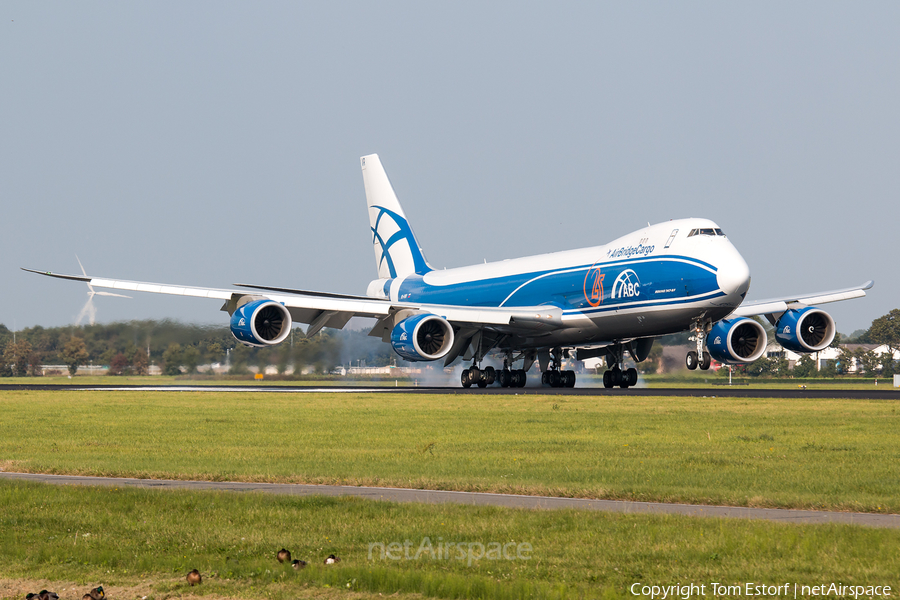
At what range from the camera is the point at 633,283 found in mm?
42469

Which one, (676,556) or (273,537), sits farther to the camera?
(273,537)

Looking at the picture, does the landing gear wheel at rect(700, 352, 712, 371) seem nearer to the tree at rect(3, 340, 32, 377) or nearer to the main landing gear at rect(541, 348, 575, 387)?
the main landing gear at rect(541, 348, 575, 387)

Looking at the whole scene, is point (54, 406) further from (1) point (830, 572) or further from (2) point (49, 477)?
(1) point (830, 572)

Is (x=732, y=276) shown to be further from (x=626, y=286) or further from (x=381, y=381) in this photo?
(x=381, y=381)

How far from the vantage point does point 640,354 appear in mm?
49812

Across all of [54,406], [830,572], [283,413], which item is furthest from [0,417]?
[830,572]

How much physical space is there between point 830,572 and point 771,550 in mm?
921

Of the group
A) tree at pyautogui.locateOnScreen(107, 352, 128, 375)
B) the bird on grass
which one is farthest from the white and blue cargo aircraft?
the bird on grass

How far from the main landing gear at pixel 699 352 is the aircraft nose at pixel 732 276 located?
2556mm

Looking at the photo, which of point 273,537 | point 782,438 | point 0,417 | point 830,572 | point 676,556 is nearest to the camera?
point 830,572

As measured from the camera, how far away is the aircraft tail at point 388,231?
61.6m

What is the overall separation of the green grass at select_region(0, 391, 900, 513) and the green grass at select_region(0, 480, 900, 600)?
286cm

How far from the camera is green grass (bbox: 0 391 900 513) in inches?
638

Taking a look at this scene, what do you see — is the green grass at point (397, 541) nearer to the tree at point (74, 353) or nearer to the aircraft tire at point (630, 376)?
the aircraft tire at point (630, 376)
